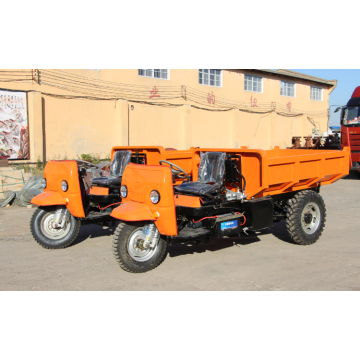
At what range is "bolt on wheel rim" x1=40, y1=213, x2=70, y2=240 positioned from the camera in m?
6.56

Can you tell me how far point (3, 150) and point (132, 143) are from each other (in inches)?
230

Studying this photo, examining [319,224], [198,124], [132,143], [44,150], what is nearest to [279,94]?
[198,124]

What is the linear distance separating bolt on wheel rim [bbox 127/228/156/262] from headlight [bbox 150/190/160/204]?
18.1 inches

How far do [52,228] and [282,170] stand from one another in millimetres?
3885

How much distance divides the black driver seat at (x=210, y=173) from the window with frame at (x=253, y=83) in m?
19.3

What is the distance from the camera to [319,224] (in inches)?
271

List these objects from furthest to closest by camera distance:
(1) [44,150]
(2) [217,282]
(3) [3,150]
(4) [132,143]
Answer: (4) [132,143], (1) [44,150], (3) [3,150], (2) [217,282]

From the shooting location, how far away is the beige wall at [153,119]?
15172mm

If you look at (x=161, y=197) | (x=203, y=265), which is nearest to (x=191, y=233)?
(x=203, y=265)

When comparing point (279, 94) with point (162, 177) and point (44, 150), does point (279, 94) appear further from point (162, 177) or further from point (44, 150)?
point (162, 177)

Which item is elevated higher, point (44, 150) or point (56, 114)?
point (56, 114)

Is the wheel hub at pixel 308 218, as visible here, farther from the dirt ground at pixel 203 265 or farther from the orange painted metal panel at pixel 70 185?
the orange painted metal panel at pixel 70 185

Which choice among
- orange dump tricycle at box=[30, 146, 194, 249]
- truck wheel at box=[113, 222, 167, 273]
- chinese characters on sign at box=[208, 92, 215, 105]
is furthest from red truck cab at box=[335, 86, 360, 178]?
truck wheel at box=[113, 222, 167, 273]

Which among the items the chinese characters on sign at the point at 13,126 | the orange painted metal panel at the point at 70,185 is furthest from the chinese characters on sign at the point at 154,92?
the orange painted metal panel at the point at 70,185
